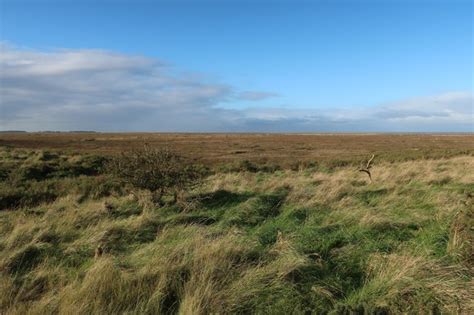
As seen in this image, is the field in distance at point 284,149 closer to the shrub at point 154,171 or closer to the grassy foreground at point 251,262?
the shrub at point 154,171

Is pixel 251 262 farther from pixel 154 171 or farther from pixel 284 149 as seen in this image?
pixel 284 149

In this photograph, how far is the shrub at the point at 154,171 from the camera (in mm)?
9523

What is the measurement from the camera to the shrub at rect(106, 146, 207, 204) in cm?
952

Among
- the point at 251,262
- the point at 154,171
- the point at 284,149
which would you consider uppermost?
the point at 154,171

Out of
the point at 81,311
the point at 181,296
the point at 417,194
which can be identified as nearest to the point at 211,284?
the point at 181,296

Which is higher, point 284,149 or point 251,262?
point 251,262

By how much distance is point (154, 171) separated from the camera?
31.2 ft

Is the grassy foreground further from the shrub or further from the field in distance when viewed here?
the field in distance

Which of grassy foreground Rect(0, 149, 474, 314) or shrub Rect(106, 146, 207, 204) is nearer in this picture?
grassy foreground Rect(0, 149, 474, 314)

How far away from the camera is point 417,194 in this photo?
30.5 feet

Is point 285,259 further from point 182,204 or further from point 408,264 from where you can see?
point 182,204

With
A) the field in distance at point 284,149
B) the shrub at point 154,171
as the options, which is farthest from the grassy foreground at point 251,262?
the field in distance at point 284,149

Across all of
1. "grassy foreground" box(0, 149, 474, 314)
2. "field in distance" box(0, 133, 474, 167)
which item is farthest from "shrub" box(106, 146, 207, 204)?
"field in distance" box(0, 133, 474, 167)

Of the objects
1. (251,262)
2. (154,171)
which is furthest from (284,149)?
(251,262)
